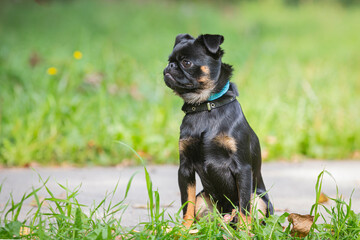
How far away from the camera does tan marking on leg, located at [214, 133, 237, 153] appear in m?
2.65

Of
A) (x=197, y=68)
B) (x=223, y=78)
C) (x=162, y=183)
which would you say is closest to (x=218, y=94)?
(x=223, y=78)

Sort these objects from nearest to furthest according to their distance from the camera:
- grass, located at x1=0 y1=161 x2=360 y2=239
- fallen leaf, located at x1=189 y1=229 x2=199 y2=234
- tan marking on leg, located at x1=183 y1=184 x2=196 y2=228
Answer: grass, located at x1=0 y1=161 x2=360 y2=239 < fallen leaf, located at x1=189 y1=229 x2=199 y2=234 < tan marking on leg, located at x1=183 y1=184 x2=196 y2=228

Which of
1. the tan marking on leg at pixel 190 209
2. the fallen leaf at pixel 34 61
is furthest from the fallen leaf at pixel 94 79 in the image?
the tan marking on leg at pixel 190 209

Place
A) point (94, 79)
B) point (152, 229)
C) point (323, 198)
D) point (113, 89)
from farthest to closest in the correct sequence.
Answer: point (113, 89)
point (94, 79)
point (323, 198)
point (152, 229)

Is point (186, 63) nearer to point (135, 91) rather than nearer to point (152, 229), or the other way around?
point (152, 229)

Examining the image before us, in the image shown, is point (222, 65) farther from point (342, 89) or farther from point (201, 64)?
point (342, 89)

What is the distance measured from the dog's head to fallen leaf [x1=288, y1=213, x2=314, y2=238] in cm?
87

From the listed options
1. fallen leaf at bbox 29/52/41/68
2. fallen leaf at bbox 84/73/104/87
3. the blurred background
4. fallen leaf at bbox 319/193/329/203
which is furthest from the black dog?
fallen leaf at bbox 29/52/41/68

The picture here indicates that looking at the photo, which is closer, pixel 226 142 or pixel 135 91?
pixel 226 142

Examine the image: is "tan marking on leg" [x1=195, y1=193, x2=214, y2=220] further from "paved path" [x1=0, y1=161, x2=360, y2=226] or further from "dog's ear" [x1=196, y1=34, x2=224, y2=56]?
"dog's ear" [x1=196, y1=34, x2=224, y2=56]

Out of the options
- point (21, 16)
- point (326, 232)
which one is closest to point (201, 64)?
point (326, 232)

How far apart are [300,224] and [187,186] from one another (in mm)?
681

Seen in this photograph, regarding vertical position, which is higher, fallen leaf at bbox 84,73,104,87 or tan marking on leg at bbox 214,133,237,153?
fallen leaf at bbox 84,73,104,87

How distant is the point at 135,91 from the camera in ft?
23.6
